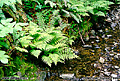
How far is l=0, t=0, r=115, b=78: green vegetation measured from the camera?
301 cm

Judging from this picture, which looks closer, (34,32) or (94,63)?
(34,32)

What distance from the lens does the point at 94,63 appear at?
452cm

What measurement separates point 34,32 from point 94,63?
2359mm

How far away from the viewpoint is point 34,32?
3.90 metres

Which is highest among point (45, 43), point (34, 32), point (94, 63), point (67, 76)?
point (34, 32)

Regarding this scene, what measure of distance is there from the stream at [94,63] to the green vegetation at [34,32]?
1.24ft

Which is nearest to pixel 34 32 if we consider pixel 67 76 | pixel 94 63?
pixel 67 76

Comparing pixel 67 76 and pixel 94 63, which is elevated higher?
pixel 94 63

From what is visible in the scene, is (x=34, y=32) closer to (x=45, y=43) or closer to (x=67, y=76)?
(x=45, y=43)

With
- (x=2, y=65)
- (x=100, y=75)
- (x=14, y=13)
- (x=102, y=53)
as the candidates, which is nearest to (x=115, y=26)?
(x=102, y=53)

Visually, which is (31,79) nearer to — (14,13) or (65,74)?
(65,74)

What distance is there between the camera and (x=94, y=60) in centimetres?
466

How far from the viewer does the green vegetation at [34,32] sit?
3.01 metres

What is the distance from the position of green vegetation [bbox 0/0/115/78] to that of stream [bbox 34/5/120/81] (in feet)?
1.24
